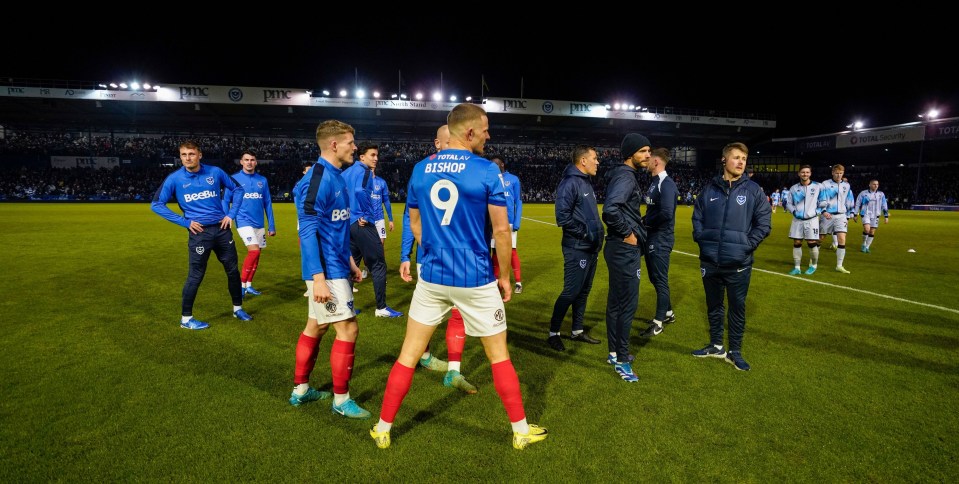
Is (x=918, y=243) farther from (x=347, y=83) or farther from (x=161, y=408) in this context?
(x=347, y=83)

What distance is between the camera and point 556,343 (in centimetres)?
521

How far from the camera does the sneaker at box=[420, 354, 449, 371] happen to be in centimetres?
454

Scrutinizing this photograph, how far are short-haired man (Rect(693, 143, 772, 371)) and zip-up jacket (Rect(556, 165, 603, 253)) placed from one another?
1096 millimetres

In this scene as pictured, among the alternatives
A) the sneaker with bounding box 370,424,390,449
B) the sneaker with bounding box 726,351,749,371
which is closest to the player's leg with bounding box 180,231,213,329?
the sneaker with bounding box 370,424,390,449

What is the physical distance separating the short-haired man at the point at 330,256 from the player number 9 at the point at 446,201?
3.50 feet

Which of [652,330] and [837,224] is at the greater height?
[837,224]

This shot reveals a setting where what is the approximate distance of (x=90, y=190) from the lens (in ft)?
137

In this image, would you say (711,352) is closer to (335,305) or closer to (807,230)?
(335,305)

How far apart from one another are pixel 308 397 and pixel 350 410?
0.49 meters

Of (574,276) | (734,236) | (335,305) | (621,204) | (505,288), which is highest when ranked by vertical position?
(621,204)

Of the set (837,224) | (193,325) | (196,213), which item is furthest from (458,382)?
(837,224)

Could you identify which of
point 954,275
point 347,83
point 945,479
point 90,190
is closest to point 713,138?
point 347,83

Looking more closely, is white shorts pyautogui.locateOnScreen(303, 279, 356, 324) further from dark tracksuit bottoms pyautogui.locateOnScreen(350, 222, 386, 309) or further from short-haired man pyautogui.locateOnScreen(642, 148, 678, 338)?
short-haired man pyautogui.locateOnScreen(642, 148, 678, 338)

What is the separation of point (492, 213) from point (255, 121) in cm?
5120
